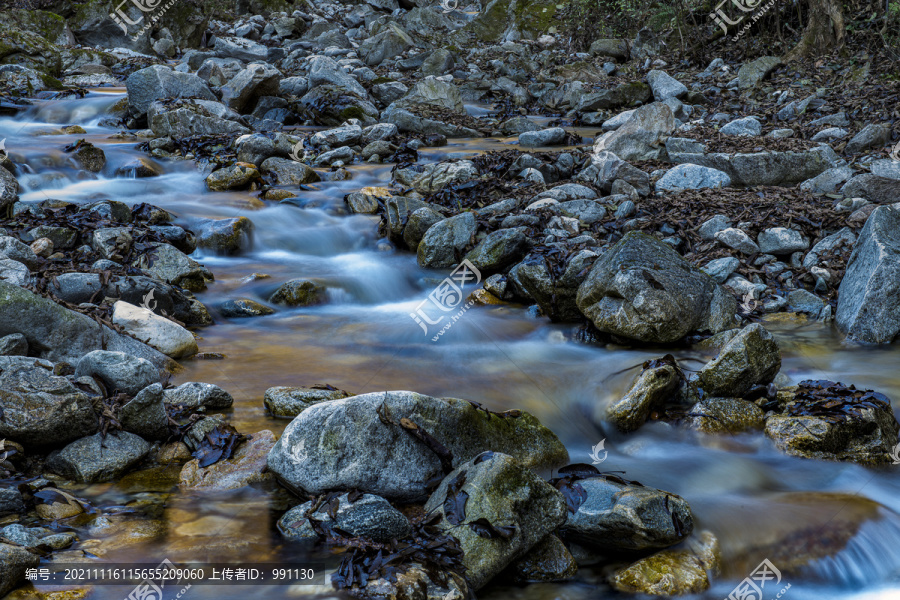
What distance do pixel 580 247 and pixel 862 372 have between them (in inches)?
115

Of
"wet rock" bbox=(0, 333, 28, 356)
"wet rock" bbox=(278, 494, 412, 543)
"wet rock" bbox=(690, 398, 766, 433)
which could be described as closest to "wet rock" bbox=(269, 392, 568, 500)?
"wet rock" bbox=(278, 494, 412, 543)

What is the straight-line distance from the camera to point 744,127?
1184 cm

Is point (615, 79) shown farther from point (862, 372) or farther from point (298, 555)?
point (298, 555)

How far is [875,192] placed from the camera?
25.4ft

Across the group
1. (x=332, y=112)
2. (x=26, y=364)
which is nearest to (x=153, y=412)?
(x=26, y=364)

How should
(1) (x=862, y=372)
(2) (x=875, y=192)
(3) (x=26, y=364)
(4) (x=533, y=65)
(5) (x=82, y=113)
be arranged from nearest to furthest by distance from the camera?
(3) (x=26, y=364), (1) (x=862, y=372), (2) (x=875, y=192), (5) (x=82, y=113), (4) (x=533, y=65)

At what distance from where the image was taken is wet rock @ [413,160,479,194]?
10.1m

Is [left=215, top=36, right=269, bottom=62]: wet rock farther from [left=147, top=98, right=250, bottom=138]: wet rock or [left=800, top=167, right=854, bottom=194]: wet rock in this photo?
[left=800, top=167, right=854, bottom=194]: wet rock

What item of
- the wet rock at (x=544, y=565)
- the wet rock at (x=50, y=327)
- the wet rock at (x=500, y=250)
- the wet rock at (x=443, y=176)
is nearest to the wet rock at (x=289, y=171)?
the wet rock at (x=443, y=176)

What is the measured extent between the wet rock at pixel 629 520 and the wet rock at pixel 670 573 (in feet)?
0.23

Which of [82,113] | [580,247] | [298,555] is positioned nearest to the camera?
[298,555]

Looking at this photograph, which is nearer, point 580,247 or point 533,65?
point 580,247

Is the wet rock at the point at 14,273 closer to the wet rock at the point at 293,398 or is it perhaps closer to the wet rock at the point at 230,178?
the wet rock at the point at 293,398

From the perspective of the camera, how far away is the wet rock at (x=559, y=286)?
252 inches
